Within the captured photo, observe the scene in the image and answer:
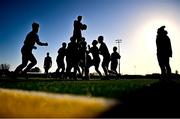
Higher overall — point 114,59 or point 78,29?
point 78,29

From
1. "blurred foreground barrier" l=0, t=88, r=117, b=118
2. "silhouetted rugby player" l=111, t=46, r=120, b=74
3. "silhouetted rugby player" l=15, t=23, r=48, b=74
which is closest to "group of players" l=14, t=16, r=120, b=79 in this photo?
"silhouetted rugby player" l=15, t=23, r=48, b=74

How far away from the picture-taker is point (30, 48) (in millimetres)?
12805

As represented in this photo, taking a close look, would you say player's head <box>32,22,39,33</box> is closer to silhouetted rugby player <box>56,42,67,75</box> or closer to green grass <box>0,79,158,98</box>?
green grass <box>0,79,158,98</box>

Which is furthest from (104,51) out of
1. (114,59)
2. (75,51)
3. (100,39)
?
(114,59)

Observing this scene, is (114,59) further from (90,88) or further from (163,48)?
(90,88)

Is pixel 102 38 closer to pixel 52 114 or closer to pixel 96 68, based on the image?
pixel 96 68

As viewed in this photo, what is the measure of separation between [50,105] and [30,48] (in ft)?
31.9

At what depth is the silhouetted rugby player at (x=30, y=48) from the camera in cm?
1251

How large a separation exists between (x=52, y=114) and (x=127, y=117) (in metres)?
1.05

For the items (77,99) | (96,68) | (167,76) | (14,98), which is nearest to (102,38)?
Result: (96,68)

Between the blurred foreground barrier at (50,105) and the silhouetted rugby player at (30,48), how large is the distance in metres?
7.82

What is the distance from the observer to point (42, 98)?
355cm

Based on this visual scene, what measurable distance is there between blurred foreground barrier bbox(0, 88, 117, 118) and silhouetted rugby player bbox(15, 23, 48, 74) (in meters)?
7.82

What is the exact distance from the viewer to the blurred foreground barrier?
270 cm
